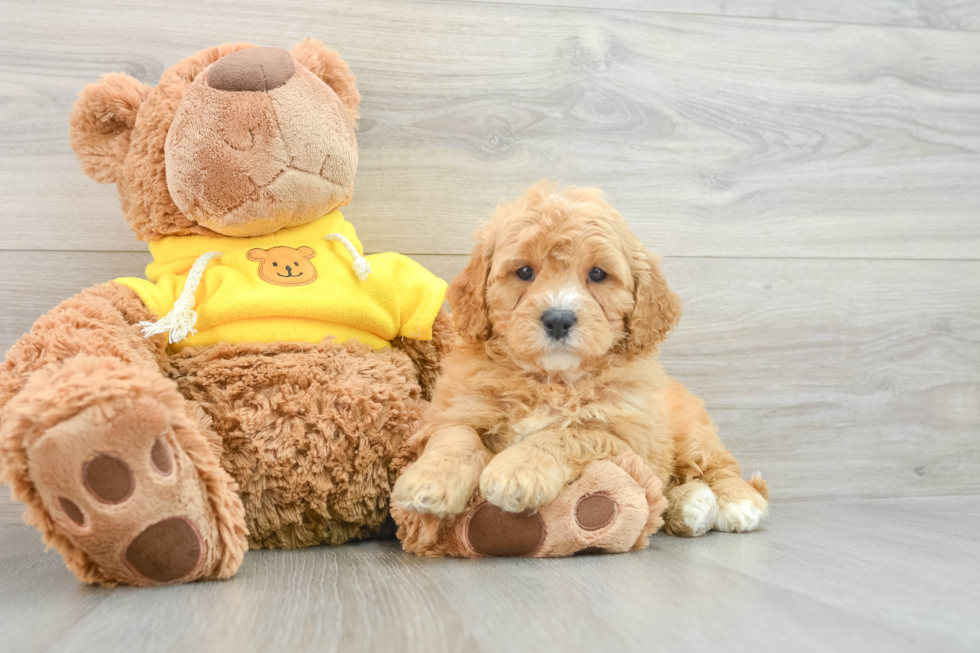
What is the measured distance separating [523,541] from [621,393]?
0.34 metres

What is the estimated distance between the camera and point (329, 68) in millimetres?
1531

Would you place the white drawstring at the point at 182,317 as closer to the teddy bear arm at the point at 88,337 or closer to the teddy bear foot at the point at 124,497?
the teddy bear arm at the point at 88,337

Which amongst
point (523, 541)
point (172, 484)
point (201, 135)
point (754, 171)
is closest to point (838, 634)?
point (523, 541)

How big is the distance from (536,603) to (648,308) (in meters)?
0.63

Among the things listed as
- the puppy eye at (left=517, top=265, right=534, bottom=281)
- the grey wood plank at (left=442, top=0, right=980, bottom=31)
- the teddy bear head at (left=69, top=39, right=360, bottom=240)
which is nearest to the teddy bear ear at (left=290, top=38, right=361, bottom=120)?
the teddy bear head at (left=69, top=39, right=360, bottom=240)

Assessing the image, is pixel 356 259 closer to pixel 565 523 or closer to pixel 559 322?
pixel 559 322

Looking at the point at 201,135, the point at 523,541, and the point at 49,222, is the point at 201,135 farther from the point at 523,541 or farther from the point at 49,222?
the point at 523,541

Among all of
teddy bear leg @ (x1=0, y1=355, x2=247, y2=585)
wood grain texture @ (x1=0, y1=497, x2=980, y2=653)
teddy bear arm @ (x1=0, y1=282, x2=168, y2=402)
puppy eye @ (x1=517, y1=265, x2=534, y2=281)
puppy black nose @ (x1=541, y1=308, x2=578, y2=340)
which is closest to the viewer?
wood grain texture @ (x1=0, y1=497, x2=980, y2=653)

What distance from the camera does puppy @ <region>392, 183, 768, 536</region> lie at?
4.17ft

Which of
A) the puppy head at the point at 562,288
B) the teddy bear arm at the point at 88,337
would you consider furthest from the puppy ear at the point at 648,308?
the teddy bear arm at the point at 88,337

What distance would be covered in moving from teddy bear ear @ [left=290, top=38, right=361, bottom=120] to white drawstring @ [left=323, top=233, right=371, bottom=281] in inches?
10.4

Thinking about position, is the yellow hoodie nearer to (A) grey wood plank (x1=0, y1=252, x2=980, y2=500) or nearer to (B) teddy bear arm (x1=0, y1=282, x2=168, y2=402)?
(B) teddy bear arm (x1=0, y1=282, x2=168, y2=402)

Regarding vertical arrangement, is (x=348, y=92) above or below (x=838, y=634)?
above

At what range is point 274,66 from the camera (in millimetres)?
1396
